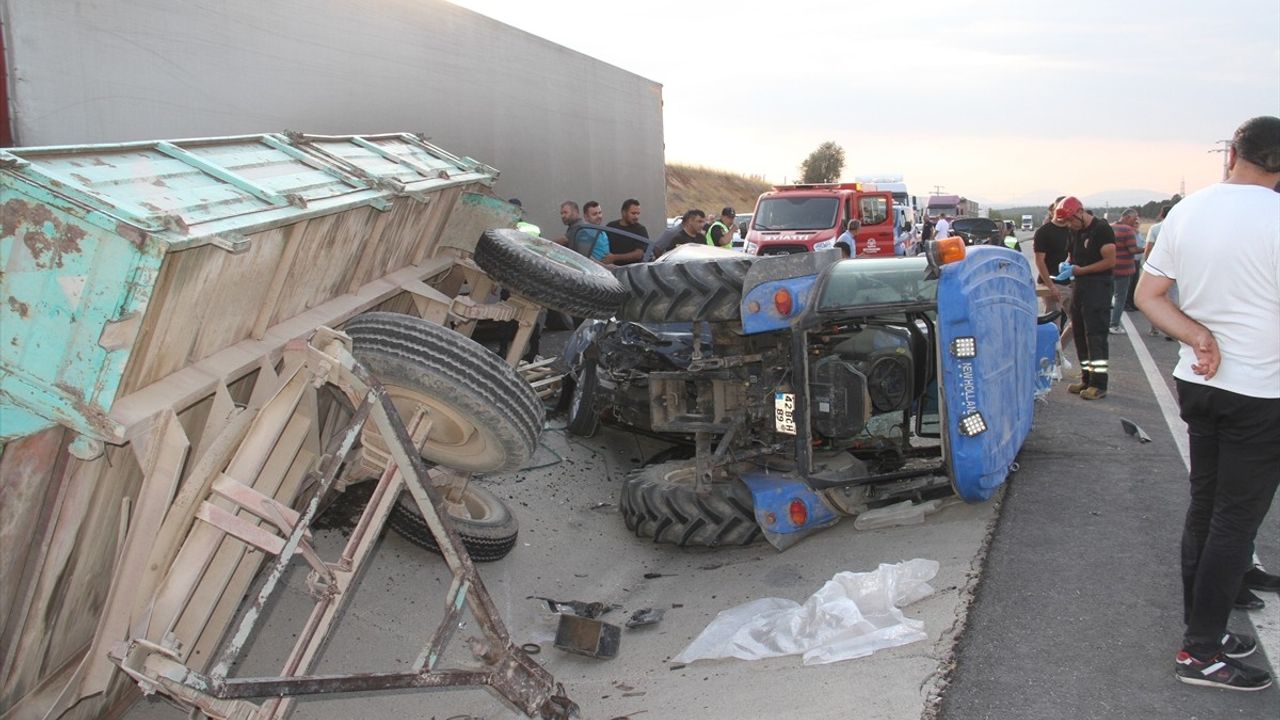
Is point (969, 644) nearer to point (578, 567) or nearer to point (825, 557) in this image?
point (825, 557)

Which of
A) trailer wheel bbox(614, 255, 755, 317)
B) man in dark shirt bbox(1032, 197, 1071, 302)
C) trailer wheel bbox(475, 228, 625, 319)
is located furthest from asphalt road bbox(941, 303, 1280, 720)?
man in dark shirt bbox(1032, 197, 1071, 302)

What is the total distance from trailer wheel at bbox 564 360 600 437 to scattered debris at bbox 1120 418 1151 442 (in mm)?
3314

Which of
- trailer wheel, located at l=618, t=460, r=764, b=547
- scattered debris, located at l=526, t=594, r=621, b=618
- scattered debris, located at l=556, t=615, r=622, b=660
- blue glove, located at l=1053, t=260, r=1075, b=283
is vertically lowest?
scattered debris, located at l=526, t=594, r=621, b=618

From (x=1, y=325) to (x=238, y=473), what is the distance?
0.78 meters

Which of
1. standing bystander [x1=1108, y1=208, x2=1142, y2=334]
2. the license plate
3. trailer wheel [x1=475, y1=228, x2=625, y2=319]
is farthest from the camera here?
standing bystander [x1=1108, y1=208, x2=1142, y2=334]

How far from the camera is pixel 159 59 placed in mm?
6555

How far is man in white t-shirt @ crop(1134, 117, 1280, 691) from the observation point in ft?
10.7

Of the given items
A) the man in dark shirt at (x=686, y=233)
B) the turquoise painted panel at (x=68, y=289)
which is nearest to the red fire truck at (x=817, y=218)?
the man in dark shirt at (x=686, y=233)

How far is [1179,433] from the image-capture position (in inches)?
261

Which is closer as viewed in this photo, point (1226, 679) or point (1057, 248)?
point (1226, 679)

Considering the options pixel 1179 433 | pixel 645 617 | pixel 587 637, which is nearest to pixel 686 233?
pixel 1179 433

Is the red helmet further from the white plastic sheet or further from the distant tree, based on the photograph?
the distant tree

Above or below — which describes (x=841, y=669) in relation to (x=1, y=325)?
below

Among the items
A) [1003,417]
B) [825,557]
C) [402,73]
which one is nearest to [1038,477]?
[1003,417]
